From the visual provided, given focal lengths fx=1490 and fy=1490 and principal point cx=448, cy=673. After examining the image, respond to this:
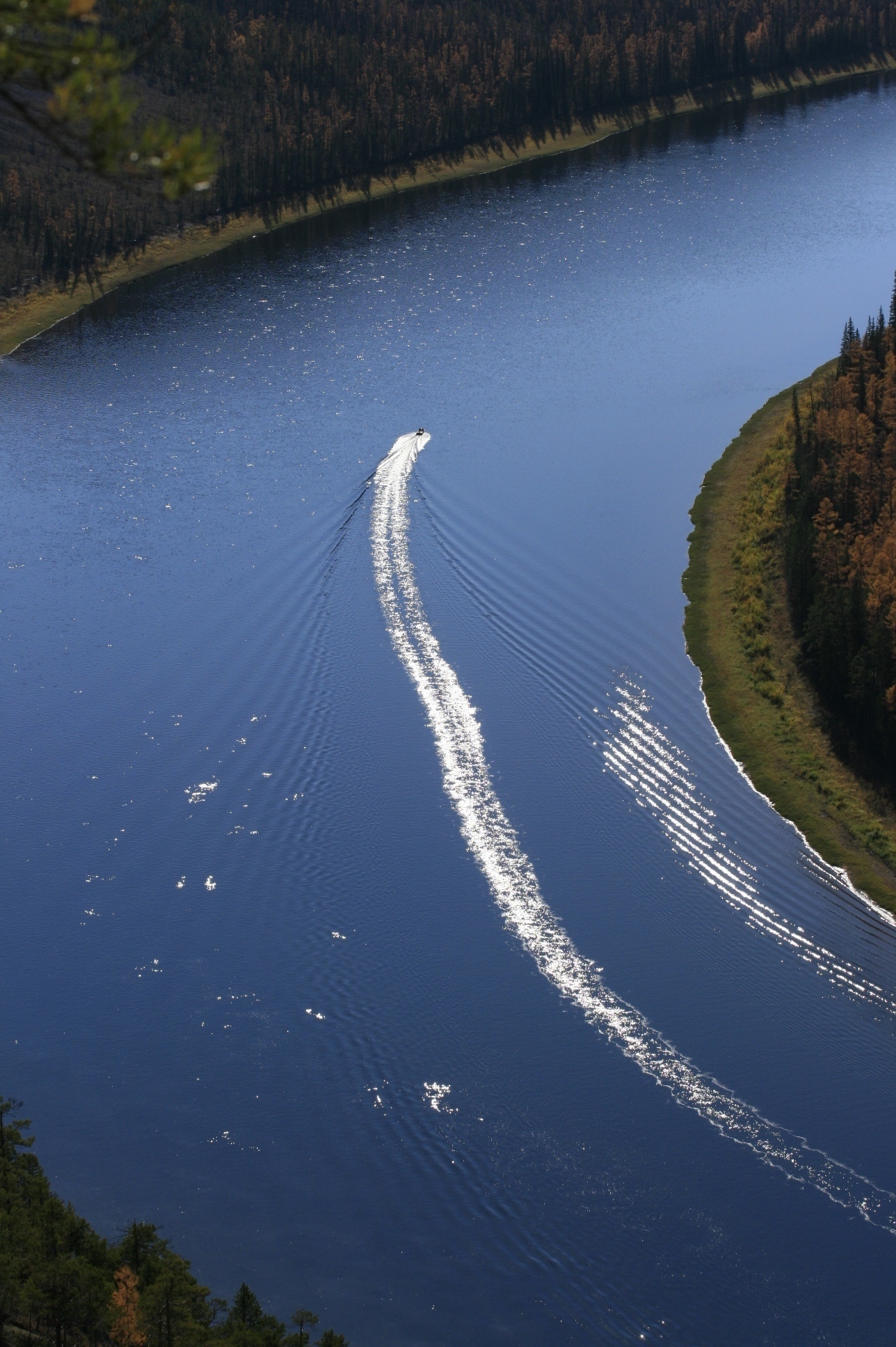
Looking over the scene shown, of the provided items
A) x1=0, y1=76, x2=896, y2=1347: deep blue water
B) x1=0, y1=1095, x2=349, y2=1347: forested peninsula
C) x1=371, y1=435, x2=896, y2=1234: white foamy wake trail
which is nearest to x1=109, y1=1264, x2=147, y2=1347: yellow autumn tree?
x1=0, y1=1095, x2=349, y2=1347: forested peninsula

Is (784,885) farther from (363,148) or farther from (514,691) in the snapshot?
(363,148)

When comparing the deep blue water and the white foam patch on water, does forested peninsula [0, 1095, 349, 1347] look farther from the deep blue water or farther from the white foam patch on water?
the white foam patch on water

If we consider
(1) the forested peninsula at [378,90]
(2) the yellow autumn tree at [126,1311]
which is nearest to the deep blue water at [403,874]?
(2) the yellow autumn tree at [126,1311]

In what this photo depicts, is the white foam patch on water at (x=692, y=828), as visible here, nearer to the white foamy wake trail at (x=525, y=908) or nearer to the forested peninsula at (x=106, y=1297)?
the white foamy wake trail at (x=525, y=908)

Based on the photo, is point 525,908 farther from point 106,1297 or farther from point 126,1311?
point 126,1311

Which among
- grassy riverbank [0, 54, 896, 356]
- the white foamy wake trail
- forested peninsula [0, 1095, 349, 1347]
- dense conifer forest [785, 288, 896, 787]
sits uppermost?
grassy riverbank [0, 54, 896, 356]

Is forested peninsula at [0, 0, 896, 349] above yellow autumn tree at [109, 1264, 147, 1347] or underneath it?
above

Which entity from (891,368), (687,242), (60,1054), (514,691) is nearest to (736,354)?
(891,368)
